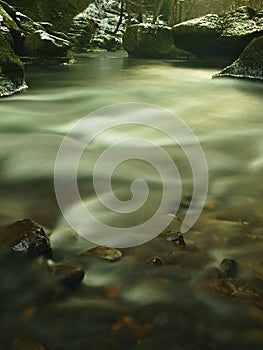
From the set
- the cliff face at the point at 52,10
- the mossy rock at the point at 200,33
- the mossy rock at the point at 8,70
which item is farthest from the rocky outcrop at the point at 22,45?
the cliff face at the point at 52,10

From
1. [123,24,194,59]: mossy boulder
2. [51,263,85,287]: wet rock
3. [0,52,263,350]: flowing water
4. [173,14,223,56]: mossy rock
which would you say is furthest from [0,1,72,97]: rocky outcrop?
[51,263,85,287]: wet rock

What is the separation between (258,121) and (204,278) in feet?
15.3

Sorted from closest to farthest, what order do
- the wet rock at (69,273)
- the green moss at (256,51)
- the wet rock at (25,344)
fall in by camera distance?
the wet rock at (25,344) → the wet rock at (69,273) → the green moss at (256,51)

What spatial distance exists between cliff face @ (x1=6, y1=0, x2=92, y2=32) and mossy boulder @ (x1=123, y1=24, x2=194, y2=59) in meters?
4.56

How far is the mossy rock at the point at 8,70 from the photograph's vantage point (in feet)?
23.3

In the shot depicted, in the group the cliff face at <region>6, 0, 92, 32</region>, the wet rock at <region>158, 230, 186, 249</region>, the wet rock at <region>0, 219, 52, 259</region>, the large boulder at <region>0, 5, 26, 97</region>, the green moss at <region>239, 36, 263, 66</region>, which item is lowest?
the wet rock at <region>158, 230, 186, 249</region>

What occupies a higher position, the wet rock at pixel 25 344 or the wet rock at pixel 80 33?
the wet rock at pixel 80 33

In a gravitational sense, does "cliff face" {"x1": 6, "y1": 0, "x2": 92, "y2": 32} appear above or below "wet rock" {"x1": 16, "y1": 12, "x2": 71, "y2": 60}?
above

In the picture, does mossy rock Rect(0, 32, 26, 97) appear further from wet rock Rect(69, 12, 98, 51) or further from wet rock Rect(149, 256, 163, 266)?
wet rock Rect(69, 12, 98, 51)

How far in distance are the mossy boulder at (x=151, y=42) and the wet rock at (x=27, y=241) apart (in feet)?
58.6

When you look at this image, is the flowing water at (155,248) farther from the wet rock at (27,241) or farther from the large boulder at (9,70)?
the large boulder at (9,70)

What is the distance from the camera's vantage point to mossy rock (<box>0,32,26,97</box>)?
711 centimetres

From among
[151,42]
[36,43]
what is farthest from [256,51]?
[151,42]

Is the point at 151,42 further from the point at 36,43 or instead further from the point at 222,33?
the point at 36,43
